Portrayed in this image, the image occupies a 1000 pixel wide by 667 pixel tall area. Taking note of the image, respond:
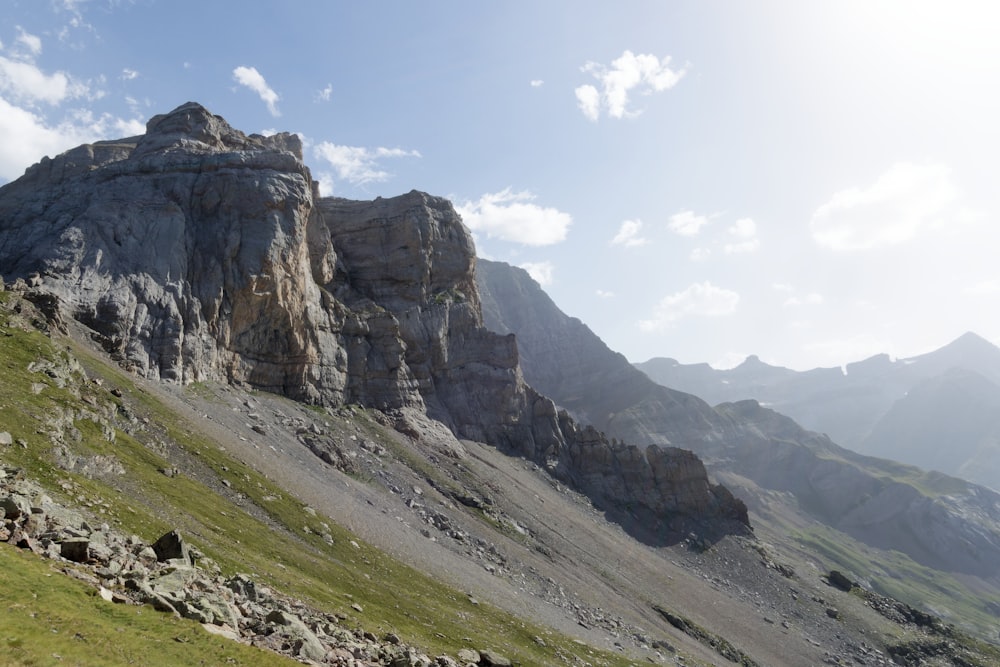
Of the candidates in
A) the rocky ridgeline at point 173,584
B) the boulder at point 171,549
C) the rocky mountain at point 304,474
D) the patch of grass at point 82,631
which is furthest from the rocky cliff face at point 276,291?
the patch of grass at point 82,631

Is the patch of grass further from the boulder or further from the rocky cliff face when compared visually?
the rocky cliff face

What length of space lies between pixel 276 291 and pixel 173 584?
107 meters

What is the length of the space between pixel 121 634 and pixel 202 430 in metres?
69.7

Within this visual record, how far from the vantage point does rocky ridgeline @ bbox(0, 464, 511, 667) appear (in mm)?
27109

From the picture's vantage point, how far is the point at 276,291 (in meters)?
129

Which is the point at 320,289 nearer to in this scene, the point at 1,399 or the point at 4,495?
the point at 1,399

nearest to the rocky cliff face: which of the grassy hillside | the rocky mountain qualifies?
the rocky mountain

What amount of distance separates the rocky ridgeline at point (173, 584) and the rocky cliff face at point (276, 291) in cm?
7359

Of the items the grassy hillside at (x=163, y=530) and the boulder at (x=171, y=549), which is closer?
the grassy hillside at (x=163, y=530)

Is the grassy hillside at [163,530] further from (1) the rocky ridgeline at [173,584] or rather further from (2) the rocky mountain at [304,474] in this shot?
(1) the rocky ridgeline at [173,584]

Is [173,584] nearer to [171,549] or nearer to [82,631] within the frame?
[171,549]

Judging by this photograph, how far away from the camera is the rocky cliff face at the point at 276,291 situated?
106m

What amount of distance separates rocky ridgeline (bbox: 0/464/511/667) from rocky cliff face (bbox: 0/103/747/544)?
73586 millimetres

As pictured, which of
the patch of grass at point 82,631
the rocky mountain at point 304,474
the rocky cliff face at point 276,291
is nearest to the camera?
the patch of grass at point 82,631
